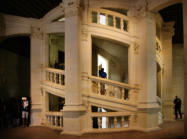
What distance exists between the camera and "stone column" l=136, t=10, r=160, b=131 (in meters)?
7.76

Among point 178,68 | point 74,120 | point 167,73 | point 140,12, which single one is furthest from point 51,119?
point 178,68

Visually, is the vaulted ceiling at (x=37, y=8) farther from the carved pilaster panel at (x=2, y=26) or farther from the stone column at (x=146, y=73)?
the stone column at (x=146, y=73)

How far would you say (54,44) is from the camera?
39.0ft

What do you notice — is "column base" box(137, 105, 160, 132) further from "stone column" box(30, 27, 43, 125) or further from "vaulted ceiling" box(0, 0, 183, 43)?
"vaulted ceiling" box(0, 0, 183, 43)

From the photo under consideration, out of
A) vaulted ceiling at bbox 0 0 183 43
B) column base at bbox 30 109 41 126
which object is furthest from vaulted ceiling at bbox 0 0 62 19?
column base at bbox 30 109 41 126

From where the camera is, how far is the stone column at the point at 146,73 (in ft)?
25.5

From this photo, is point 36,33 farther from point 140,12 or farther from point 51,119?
point 140,12

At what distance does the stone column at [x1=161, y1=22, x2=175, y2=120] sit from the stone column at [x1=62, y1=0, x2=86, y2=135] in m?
5.95

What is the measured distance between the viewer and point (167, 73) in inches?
449

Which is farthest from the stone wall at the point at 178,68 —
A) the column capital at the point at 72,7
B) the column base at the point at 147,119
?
the column capital at the point at 72,7

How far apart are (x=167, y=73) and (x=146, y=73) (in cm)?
413

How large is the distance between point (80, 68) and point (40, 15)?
5426 millimetres

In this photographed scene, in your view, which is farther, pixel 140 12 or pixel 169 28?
pixel 169 28

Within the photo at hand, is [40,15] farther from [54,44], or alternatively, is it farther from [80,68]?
[80,68]
